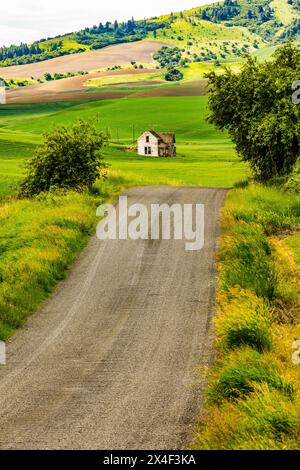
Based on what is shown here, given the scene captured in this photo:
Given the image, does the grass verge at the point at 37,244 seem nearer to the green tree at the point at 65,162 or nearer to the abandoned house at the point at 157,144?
the green tree at the point at 65,162

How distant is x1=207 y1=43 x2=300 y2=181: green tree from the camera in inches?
1531

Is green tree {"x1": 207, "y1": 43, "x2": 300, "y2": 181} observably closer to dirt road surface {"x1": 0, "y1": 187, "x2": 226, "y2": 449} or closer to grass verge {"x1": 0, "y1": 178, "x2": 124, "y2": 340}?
grass verge {"x1": 0, "y1": 178, "x2": 124, "y2": 340}

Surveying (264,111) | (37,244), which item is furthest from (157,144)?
(37,244)

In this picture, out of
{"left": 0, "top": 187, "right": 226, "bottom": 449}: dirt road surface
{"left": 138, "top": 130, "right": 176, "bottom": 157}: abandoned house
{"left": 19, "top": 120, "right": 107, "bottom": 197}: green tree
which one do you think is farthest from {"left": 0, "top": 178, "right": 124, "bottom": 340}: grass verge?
{"left": 138, "top": 130, "right": 176, "bottom": 157}: abandoned house

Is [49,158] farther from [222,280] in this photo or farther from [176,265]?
[222,280]

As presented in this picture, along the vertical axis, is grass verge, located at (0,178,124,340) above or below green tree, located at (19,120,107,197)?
below

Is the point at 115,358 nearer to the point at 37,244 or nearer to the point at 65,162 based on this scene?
the point at 37,244

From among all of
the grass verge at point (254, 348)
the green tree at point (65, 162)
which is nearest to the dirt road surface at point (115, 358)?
the grass verge at point (254, 348)

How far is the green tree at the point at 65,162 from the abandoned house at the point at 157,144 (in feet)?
232

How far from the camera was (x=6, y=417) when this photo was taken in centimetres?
1102

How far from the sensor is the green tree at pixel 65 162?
3784 cm

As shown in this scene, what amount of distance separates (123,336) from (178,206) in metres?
18.7

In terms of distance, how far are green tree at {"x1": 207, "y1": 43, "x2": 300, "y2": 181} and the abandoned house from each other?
66.4m

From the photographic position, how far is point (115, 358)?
13.8 metres
